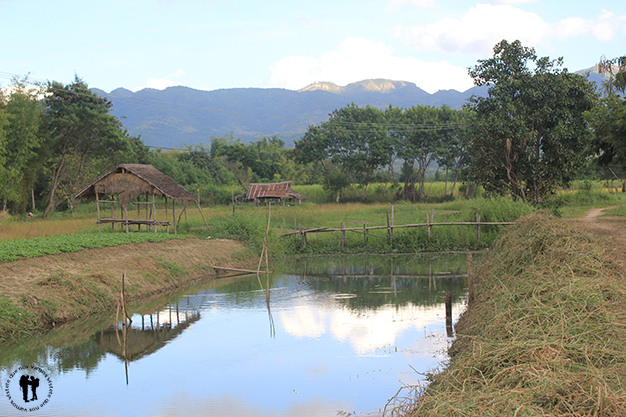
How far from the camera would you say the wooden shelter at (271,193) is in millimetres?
43312

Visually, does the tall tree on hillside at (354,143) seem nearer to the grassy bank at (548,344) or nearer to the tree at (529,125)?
the tree at (529,125)

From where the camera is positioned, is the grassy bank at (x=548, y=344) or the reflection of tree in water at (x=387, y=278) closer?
the grassy bank at (x=548, y=344)

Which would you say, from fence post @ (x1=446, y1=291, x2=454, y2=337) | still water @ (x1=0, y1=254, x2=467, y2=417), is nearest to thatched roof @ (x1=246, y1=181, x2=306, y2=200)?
still water @ (x1=0, y1=254, x2=467, y2=417)

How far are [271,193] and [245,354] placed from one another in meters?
34.8

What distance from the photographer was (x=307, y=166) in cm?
6359

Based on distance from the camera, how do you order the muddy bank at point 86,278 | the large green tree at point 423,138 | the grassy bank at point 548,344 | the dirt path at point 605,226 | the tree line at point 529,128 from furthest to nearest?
the large green tree at point 423,138, the tree line at point 529,128, the dirt path at point 605,226, the muddy bank at point 86,278, the grassy bank at point 548,344

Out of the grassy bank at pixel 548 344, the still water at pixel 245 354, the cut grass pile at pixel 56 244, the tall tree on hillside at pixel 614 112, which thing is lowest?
the still water at pixel 245 354

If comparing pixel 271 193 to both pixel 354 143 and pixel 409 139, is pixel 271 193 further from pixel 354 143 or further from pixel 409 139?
pixel 409 139

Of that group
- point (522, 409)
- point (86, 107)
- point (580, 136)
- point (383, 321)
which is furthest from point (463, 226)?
point (86, 107)

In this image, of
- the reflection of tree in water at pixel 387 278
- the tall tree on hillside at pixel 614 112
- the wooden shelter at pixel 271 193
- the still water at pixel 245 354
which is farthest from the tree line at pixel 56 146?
the tall tree on hillside at pixel 614 112

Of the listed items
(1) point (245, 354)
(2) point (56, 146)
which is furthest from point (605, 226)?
(2) point (56, 146)

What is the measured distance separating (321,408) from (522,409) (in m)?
3.10

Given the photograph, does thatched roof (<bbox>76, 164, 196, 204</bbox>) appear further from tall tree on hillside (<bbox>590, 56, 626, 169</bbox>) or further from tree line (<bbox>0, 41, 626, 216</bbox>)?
tall tree on hillside (<bbox>590, 56, 626, 169</bbox>)

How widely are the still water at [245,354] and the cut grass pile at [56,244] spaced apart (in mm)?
2565
